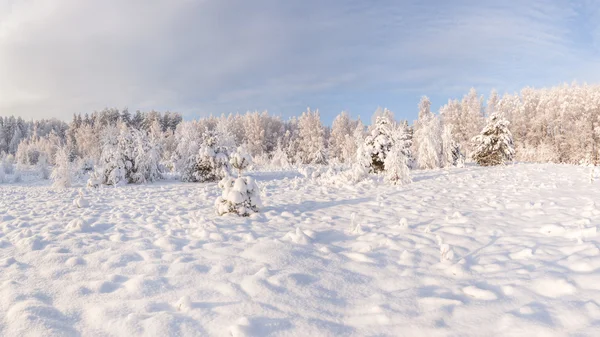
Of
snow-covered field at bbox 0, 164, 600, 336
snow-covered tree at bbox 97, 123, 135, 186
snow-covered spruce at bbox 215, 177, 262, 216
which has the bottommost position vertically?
snow-covered field at bbox 0, 164, 600, 336

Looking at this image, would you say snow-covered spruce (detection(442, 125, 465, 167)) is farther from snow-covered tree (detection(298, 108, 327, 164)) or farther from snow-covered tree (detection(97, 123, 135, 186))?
snow-covered tree (detection(298, 108, 327, 164))

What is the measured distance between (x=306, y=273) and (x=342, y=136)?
55.0 m

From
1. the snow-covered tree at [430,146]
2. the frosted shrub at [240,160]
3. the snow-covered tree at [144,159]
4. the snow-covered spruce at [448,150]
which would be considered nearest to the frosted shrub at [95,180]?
the snow-covered tree at [144,159]

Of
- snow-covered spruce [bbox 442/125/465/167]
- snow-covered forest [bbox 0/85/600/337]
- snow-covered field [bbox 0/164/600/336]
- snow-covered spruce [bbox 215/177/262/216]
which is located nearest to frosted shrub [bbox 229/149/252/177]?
snow-covered forest [bbox 0/85/600/337]

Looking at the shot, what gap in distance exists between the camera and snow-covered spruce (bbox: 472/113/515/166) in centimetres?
1952

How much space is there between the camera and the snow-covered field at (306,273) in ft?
8.86

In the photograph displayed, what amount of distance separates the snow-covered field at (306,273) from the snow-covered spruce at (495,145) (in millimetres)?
14591

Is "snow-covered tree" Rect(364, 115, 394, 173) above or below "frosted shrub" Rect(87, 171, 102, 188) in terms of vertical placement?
above

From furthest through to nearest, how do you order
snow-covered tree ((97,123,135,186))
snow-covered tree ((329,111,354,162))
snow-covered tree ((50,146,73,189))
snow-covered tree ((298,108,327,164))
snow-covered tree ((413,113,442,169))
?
snow-covered tree ((329,111,354,162)), snow-covered tree ((298,108,327,164)), snow-covered tree ((413,113,442,169)), snow-covered tree ((97,123,135,186)), snow-covered tree ((50,146,73,189))

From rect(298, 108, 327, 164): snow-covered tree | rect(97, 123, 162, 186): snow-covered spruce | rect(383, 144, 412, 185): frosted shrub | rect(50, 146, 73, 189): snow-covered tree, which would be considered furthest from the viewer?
rect(298, 108, 327, 164): snow-covered tree

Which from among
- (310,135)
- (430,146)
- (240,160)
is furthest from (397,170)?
(310,135)

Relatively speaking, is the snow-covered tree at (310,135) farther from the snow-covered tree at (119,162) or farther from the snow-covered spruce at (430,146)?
the snow-covered tree at (119,162)

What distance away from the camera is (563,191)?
8641 mm

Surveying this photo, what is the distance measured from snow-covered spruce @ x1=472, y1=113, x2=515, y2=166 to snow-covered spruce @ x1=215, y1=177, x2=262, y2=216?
60.4 feet
